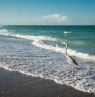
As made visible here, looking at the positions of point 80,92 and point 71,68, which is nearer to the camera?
point 80,92

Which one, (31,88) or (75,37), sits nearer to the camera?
(31,88)

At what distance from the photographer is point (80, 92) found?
8188 mm

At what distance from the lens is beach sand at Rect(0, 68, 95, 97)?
7770 mm

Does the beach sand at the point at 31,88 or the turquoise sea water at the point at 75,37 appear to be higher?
the beach sand at the point at 31,88

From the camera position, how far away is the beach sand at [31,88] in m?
7.77

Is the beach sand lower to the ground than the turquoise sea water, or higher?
higher

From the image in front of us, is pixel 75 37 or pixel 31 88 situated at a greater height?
pixel 31 88

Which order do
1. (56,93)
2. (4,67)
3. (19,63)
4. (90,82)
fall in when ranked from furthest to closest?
(19,63) < (4,67) < (90,82) < (56,93)

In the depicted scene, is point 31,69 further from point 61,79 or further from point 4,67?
point 61,79

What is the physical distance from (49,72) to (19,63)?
2473 millimetres

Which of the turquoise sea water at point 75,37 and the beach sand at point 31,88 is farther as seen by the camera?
the turquoise sea water at point 75,37

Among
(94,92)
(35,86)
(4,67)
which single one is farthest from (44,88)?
(4,67)

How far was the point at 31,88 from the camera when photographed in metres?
8.37

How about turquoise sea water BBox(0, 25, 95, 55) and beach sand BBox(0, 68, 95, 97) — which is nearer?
beach sand BBox(0, 68, 95, 97)
